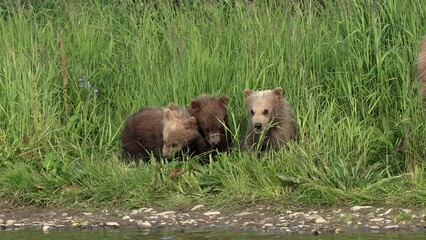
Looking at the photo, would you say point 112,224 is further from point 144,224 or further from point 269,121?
point 269,121

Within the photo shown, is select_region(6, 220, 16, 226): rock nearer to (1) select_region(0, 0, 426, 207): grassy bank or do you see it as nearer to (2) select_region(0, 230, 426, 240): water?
(2) select_region(0, 230, 426, 240): water

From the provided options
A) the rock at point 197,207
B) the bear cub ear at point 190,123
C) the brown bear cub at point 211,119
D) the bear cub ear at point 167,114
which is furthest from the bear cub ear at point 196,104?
the rock at point 197,207

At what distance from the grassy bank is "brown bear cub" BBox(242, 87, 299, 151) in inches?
7.0

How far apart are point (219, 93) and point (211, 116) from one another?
54 centimetres

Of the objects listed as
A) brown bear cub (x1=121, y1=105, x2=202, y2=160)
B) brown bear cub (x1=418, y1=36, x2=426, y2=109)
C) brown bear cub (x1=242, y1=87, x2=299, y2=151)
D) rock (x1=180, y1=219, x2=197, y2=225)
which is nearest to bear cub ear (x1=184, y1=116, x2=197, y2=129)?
brown bear cub (x1=121, y1=105, x2=202, y2=160)

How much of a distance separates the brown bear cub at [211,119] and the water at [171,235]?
1.66 meters

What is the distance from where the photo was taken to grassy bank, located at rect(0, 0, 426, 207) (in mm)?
9430

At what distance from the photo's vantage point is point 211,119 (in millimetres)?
10180

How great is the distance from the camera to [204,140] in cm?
1024

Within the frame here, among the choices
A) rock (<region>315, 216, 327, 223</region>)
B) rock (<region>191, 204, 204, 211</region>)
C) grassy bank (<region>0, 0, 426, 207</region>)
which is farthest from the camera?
grassy bank (<region>0, 0, 426, 207</region>)

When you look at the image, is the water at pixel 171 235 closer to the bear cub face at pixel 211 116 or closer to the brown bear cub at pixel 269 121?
the brown bear cub at pixel 269 121

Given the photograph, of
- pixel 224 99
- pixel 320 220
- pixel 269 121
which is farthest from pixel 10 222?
pixel 320 220

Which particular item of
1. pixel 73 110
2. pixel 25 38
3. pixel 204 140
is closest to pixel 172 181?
pixel 204 140

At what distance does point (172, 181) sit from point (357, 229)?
1.86 metres
